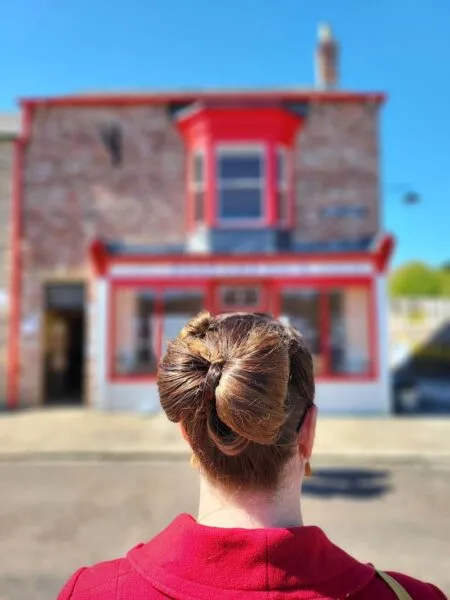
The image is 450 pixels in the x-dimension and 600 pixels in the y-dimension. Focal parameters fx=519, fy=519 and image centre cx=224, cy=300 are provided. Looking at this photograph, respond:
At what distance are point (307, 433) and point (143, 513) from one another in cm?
A: 453

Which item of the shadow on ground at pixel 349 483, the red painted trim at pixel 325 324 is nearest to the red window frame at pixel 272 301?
the red painted trim at pixel 325 324

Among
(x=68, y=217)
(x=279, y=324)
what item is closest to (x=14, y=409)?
(x=68, y=217)

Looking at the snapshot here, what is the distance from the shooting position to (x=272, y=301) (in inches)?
439

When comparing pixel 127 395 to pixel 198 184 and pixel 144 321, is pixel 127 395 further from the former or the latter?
pixel 198 184

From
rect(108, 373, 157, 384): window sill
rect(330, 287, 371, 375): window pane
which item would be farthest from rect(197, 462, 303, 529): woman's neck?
rect(330, 287, 371, 375): window pane

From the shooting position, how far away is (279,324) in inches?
45.4

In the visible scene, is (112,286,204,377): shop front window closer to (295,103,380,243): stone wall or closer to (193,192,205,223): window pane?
(193,192,205,223): window pane

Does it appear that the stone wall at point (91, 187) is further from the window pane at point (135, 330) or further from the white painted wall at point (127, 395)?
the white painted wall at point (127, 395)

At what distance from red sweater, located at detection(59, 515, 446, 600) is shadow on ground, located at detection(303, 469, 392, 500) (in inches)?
200

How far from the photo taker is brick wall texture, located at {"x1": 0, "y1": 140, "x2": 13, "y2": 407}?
1179cm

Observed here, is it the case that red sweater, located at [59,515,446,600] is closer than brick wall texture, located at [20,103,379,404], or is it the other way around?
red sweater, located at [59,515,446,600]

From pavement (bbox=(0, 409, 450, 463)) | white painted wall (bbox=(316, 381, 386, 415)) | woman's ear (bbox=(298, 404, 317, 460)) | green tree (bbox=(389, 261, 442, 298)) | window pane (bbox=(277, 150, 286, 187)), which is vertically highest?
green tree (bbox=(389, 261, 442, 298))

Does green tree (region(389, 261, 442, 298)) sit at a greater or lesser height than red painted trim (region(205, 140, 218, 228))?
greater

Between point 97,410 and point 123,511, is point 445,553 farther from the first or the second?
point 97,410
